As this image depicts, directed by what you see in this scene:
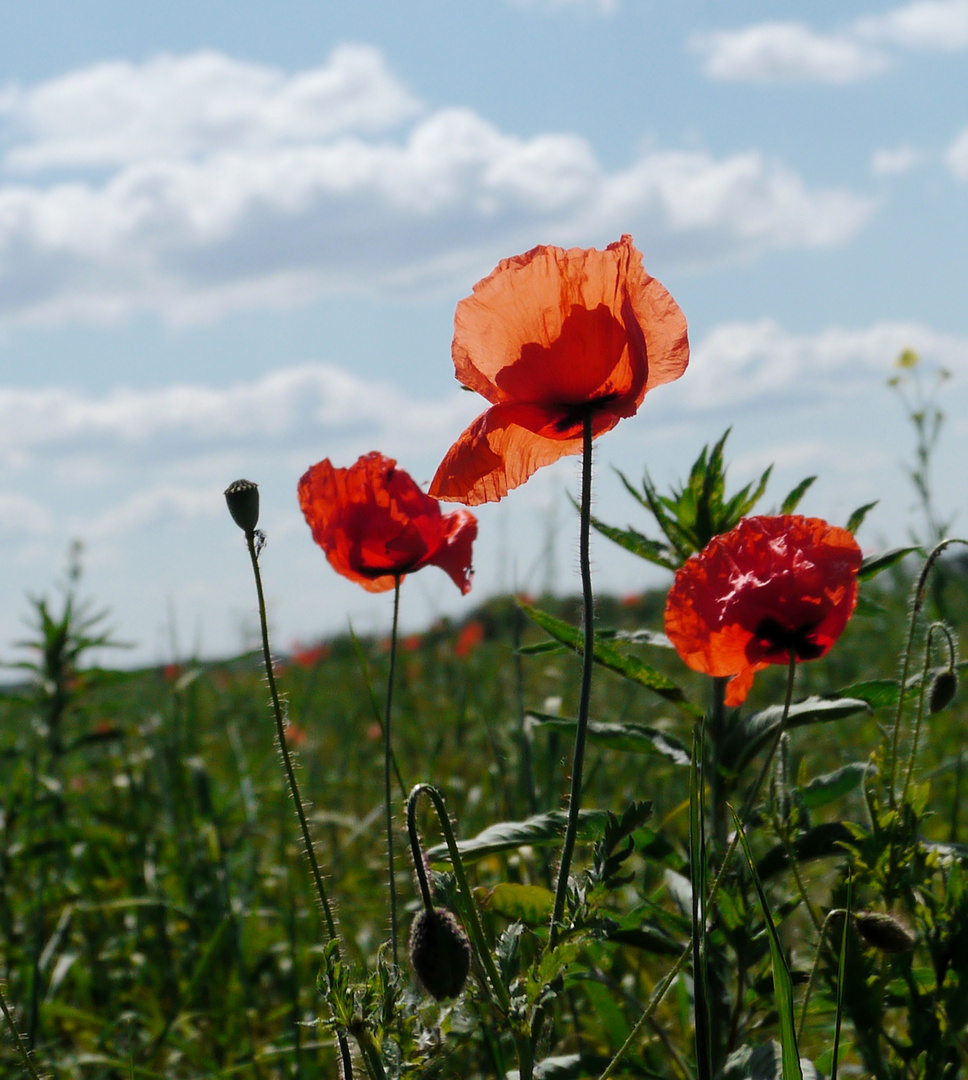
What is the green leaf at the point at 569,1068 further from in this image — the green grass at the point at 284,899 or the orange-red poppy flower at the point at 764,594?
the orange-red poppy flower at the point at 764,594

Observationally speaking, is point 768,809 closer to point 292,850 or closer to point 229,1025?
point 229,1025

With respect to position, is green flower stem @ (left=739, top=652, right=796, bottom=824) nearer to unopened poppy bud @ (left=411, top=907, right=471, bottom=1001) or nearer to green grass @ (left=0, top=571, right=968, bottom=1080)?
green grass @ (left=0, top=571, right=968, bottom=1080)

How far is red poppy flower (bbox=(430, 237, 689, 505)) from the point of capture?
4.68 feet

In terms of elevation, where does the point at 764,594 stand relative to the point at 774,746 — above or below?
above

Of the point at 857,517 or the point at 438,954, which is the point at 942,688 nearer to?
the point at 857,517

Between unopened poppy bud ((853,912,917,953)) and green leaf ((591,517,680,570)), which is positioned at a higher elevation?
green leaf ((591,517,680,570))

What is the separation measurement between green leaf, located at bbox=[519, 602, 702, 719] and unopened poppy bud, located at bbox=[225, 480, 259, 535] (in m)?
0.51

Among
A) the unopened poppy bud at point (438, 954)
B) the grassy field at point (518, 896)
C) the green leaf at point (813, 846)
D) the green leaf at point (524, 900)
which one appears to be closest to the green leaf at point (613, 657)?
the grassy field at point (518, 896)

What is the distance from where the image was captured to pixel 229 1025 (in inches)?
110

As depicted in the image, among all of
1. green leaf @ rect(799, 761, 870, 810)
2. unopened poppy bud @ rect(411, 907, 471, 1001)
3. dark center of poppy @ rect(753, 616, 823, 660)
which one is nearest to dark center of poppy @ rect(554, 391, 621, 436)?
dark center of poppy @ rect(753, 616, 823, 660)

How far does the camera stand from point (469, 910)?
4.47 ft

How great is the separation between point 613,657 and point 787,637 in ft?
0.85

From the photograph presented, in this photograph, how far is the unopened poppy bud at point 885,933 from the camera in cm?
144

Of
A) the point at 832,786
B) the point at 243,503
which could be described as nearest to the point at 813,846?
the point at 832,786
